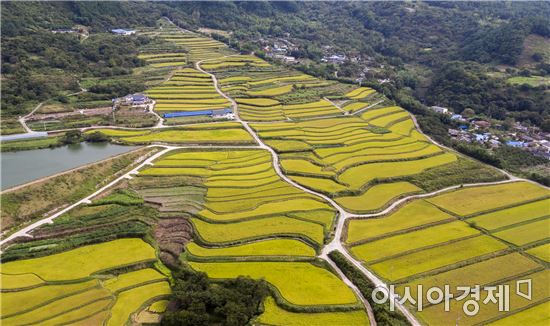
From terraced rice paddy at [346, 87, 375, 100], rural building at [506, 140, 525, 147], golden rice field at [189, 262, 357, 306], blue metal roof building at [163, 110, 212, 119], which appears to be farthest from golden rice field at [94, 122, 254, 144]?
rural building at [506, 140, 525, 147]

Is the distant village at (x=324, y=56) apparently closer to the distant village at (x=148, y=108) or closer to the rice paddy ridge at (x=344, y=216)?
the distant village at (x=148, y=108)

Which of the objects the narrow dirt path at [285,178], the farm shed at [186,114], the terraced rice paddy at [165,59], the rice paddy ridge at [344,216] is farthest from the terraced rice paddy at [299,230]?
the terraced rice paddy at [165,59]

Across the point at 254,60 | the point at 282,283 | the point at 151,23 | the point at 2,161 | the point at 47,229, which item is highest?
the point at 151,23

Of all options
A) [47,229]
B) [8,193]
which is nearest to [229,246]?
[47,229]

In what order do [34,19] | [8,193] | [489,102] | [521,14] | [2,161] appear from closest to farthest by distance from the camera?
[8,193]
[2,161]
[489,102]
[34,19]
[521,14]

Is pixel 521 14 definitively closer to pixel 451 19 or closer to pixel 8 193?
pixel 451 19

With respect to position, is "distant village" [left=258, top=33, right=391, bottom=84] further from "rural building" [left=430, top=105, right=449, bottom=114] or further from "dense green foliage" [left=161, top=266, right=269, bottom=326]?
"dense green foliage" [left=161, top=266, right=269, bottom=326]

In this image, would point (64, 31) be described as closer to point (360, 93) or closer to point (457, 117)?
point (360, 93)
